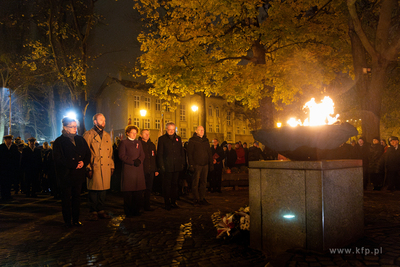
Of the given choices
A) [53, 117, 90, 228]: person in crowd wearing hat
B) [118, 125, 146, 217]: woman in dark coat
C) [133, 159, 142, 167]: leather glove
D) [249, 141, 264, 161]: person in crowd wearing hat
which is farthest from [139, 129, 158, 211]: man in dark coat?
[249, 141, 264, 161]: person in crowd wearing hat

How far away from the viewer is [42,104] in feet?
158

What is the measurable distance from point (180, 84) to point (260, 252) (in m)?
10.5

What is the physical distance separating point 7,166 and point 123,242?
791 cm

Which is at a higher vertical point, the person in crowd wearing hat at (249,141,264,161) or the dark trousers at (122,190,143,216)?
the person in crowd wearing hat at (249,141,264,161)

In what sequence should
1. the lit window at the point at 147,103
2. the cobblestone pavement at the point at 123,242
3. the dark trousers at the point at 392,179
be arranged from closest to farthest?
the cobblestone pavement at the point at 123,242, the dark trousers at the point at 392,179, the lit window at the point at 147,103

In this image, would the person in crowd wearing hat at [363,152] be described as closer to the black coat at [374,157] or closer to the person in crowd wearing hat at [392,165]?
the black coat at [374,157]

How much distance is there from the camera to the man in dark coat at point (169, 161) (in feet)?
27.3

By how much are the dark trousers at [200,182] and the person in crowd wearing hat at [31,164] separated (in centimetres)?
652

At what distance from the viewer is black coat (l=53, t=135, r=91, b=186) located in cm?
628

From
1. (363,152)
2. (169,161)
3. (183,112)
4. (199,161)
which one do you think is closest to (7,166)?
(169,161)

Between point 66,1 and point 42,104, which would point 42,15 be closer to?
point 66,1

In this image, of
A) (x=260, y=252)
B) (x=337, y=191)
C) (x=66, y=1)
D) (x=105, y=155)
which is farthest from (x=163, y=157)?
(x=66, y=1)

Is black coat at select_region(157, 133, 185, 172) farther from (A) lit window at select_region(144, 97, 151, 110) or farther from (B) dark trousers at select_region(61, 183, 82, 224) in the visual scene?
(A) lit window at select_region(144, 97, 151, 110)

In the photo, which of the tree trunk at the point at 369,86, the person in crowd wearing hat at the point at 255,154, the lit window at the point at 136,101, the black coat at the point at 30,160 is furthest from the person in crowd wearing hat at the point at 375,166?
the lit window at the point at 136,101
